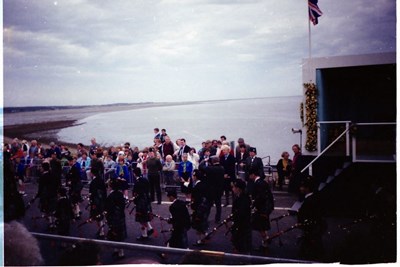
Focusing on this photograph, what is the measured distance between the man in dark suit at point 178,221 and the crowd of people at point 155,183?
1 cm

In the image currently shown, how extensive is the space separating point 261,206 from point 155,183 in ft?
9.08

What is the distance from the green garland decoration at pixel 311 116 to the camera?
7.34m

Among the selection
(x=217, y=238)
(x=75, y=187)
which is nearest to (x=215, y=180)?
(x=217, y=238)

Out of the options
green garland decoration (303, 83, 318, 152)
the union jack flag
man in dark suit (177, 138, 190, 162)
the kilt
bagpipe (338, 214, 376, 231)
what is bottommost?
bagpipe (338, 214, 376, 231)

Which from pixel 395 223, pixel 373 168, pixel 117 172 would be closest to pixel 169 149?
pixel 117 172

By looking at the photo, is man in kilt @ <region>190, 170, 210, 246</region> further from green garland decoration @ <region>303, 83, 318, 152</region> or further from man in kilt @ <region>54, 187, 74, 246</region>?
green garland decoration @ <region>303, 83, 318, 152</region>

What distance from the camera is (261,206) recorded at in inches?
228

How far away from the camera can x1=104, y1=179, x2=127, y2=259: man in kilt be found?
564cm

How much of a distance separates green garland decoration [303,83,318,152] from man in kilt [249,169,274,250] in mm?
1823

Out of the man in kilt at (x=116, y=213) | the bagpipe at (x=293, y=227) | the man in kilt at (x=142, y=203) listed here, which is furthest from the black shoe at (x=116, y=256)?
the bagpipe at (x=293, y=227)

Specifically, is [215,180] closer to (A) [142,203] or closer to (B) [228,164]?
(B) [228,164]

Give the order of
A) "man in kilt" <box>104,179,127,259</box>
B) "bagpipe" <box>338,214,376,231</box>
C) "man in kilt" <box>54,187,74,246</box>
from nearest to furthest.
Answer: "man in kilt" <box>104,179,127,259</box> → "bagpipe" <box>338,214,376,231</box> → "man in kilt" <box>54,187,74,246</box>

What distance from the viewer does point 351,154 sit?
6.79 metres

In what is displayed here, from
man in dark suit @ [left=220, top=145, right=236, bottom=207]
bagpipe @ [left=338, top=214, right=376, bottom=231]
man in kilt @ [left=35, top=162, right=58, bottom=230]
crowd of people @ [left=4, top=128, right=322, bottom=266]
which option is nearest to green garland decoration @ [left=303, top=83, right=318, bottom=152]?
crowd of people @ [left=4, top=128, right=322, bottom=266]
